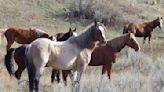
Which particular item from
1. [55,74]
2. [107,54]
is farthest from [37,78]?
[107,54]

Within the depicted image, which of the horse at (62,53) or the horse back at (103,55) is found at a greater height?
the horse at (62,53)

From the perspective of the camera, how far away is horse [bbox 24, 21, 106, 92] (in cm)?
1069

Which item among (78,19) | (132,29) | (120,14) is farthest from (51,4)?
(132,29)

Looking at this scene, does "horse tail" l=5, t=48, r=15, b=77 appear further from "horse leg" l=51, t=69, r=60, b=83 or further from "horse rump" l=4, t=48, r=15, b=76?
"horse leg" l=51, t=69, r=60, b=83

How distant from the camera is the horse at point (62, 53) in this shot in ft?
35.1

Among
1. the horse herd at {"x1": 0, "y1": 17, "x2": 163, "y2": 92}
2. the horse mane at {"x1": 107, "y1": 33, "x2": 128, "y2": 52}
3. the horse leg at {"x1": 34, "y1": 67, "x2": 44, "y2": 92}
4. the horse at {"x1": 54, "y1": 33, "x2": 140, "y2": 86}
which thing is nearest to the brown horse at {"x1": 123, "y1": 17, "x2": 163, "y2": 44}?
the horse mane at {"x1": 107, "y1": 33, "x2": 128, "y2": 52}

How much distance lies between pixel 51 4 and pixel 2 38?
10626 mm

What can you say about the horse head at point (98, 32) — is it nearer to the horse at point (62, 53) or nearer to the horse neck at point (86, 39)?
the horse at point (62, 53)

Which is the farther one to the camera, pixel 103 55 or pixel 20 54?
pixel 103 55

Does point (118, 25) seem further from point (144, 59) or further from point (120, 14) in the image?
point (144, 59)

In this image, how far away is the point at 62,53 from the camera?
10992 mm

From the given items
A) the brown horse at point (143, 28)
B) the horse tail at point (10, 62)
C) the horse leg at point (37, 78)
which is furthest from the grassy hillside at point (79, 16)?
the horse leg at point (37, 78)

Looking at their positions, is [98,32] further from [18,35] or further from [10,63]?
[18,35]

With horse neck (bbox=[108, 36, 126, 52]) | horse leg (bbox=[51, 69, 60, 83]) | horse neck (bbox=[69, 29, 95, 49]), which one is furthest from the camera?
A: horse neck (bbox=[108, 36, 126, 52])
